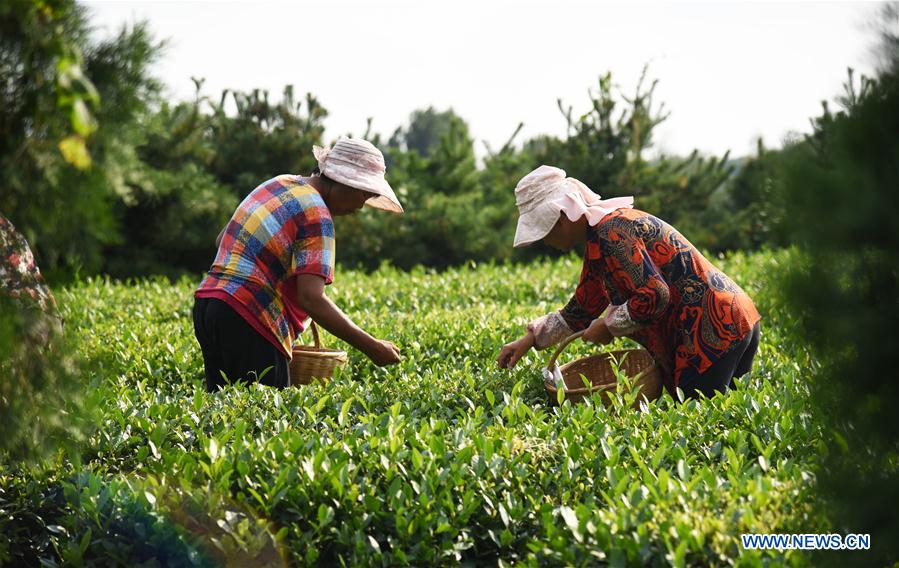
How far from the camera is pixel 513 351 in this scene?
15.4 ft

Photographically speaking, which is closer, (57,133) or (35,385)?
(57,133)

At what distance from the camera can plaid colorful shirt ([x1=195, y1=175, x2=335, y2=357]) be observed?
14.3ft

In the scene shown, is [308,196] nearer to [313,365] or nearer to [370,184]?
[370,184]

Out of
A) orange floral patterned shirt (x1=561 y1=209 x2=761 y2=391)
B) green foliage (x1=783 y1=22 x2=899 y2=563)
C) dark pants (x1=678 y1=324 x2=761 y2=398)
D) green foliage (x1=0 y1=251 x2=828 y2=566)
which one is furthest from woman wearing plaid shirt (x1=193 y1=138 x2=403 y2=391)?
green foliage (x1=783 y1=22 x2=899 y2=563)

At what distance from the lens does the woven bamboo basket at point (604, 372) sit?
14.4 feet

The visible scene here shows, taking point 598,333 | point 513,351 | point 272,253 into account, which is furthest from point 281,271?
point 598,333

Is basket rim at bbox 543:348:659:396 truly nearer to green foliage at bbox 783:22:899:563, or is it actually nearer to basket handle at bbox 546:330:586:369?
basket handle at bbox 546:330:586:369

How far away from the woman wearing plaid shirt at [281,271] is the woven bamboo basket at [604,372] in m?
0.83

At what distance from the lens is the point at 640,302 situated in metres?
4.10

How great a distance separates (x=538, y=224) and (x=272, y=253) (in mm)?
1305

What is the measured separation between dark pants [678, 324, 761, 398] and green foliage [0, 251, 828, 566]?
107 millimetres

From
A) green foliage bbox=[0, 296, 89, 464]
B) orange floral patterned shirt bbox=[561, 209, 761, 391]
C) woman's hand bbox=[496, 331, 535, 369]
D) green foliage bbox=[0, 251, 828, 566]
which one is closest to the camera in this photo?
green foliage bbox=[0, 296, 89, 464]

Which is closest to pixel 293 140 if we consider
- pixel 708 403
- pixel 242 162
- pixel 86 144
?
pixel 242 162

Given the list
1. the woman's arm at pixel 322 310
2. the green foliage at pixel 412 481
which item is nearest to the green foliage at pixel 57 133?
the green foliage at pixel 412 481
